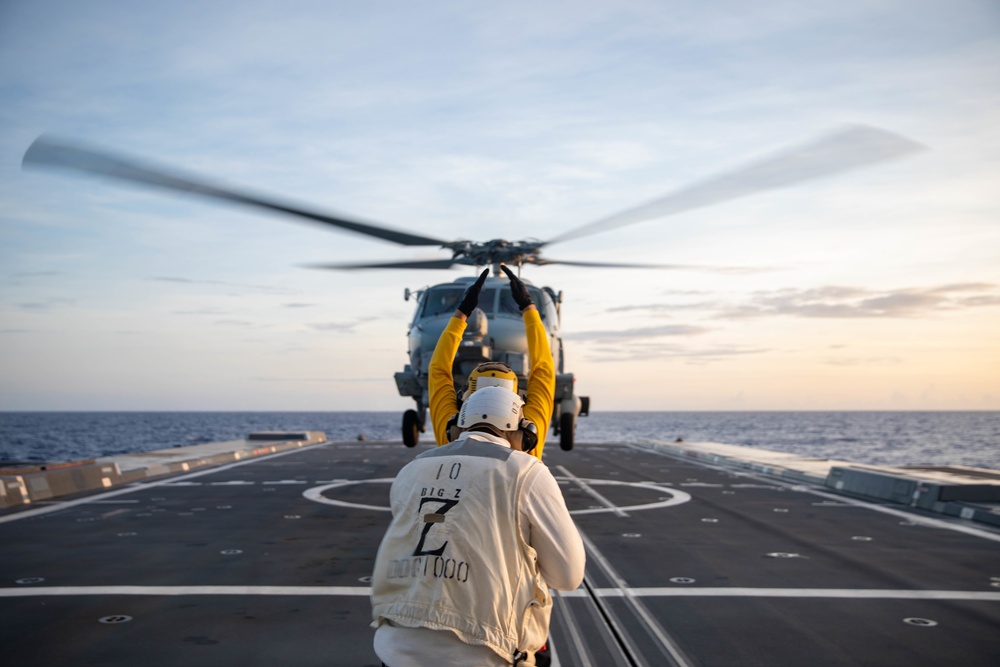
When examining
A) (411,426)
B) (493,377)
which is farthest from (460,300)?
(493,377)

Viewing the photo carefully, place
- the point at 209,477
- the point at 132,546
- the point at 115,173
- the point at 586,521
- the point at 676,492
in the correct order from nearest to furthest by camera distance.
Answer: the point at 115,173 → the point at 132,546 → the point at 586,521 → the point at 676,492 → the point at 209,477

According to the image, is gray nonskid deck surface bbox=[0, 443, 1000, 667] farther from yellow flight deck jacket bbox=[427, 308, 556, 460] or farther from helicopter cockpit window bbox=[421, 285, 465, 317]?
helicopter cockpit window bbox=[421, 285, 465, 317]

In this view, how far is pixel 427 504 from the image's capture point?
3410 mm

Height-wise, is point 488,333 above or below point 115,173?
below

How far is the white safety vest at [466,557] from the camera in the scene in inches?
129

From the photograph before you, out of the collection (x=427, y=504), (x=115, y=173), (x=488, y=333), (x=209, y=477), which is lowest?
(x=209, y=477)

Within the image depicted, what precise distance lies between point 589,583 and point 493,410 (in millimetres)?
5774

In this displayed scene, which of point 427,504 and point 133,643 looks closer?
point 427,504

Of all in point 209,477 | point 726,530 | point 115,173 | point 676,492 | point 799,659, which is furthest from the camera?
point 209,477

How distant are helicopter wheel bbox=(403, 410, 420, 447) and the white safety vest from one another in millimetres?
13281

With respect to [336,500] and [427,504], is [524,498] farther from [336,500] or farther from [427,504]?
[336,500]

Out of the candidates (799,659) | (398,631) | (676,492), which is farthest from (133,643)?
(676,492)

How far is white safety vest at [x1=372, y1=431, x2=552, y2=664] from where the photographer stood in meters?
3.28

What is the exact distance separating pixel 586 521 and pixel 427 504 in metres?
10.5
